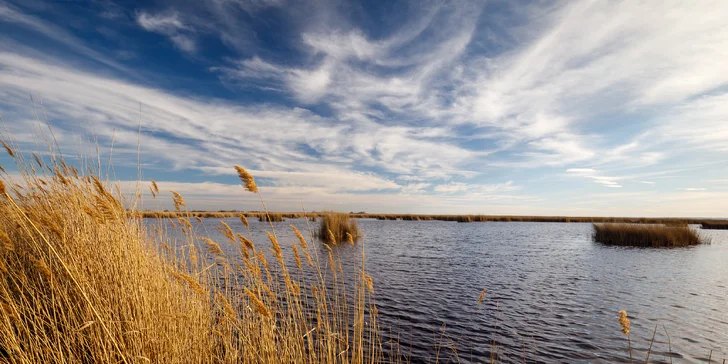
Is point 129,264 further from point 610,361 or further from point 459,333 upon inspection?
point 610,361

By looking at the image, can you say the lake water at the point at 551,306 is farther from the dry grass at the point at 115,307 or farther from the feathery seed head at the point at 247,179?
the feathery seed head at the point at 247,179

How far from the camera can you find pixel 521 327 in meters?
7.33

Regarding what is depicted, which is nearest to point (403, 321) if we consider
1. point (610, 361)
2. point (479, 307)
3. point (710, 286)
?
point (479, 307)

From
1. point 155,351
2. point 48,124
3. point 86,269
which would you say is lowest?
point 155,351

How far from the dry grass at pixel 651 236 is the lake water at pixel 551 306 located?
18.7 feet

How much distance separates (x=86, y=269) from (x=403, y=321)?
586 centimetres

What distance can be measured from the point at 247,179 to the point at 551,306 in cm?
905

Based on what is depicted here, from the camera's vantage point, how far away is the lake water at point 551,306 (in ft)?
20.7

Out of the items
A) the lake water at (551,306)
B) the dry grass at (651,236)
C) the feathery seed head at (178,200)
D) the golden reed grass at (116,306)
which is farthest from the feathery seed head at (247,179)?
the dry grass at (651,236)

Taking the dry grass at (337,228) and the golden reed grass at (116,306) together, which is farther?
the dry grass at (337,228)

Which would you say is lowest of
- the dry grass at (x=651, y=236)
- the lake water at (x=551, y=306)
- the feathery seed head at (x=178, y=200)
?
the lake water at (x=551, y=306)

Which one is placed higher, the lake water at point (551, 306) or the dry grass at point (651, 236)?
the dry grass at point (651, 236)

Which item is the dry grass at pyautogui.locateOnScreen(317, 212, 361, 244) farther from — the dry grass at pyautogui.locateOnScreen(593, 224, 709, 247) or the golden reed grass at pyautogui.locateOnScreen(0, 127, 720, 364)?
the dry grass at pyautogui.locateOnScreen(593, 224, 709, 247)

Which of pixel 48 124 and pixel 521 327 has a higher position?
pixel 48 124
